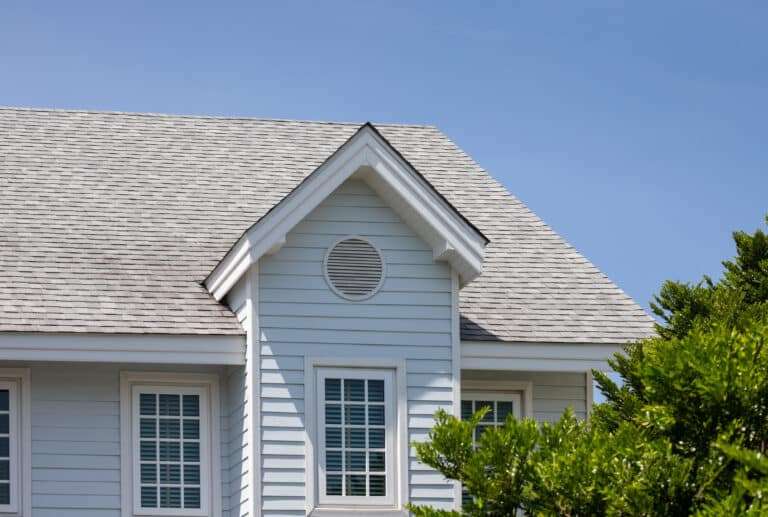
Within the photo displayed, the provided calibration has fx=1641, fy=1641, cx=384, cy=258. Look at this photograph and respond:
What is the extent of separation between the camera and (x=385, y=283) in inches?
760

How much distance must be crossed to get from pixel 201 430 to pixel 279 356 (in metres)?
1.47

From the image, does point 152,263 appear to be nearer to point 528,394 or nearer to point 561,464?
point 528,394

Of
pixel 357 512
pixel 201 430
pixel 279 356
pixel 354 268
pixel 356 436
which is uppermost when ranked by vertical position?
pixel 354 268

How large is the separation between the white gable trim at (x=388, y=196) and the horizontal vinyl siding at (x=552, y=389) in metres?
1.91

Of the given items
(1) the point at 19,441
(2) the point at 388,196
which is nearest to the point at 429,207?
(2) the point at 388,196

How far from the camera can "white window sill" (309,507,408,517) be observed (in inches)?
724

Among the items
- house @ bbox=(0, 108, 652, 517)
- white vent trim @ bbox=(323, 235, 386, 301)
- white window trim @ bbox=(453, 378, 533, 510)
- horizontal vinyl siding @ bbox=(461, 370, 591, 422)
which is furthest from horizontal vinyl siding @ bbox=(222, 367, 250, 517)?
horizontal vinyl siding @ bbox=(461, 370, 591, 422)

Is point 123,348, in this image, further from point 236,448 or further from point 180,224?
point 180,224

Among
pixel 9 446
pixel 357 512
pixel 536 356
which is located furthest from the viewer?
pixel 536 356

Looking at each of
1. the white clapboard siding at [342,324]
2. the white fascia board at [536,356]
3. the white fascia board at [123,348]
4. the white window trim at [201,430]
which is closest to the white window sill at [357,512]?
the white clapboard siding at [342,324]

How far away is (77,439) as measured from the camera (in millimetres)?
19172

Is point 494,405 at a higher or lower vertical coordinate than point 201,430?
higher

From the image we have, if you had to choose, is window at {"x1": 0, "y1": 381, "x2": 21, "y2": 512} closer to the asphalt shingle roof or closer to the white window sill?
the asphalt shingle roof

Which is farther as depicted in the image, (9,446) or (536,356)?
(536,356)
